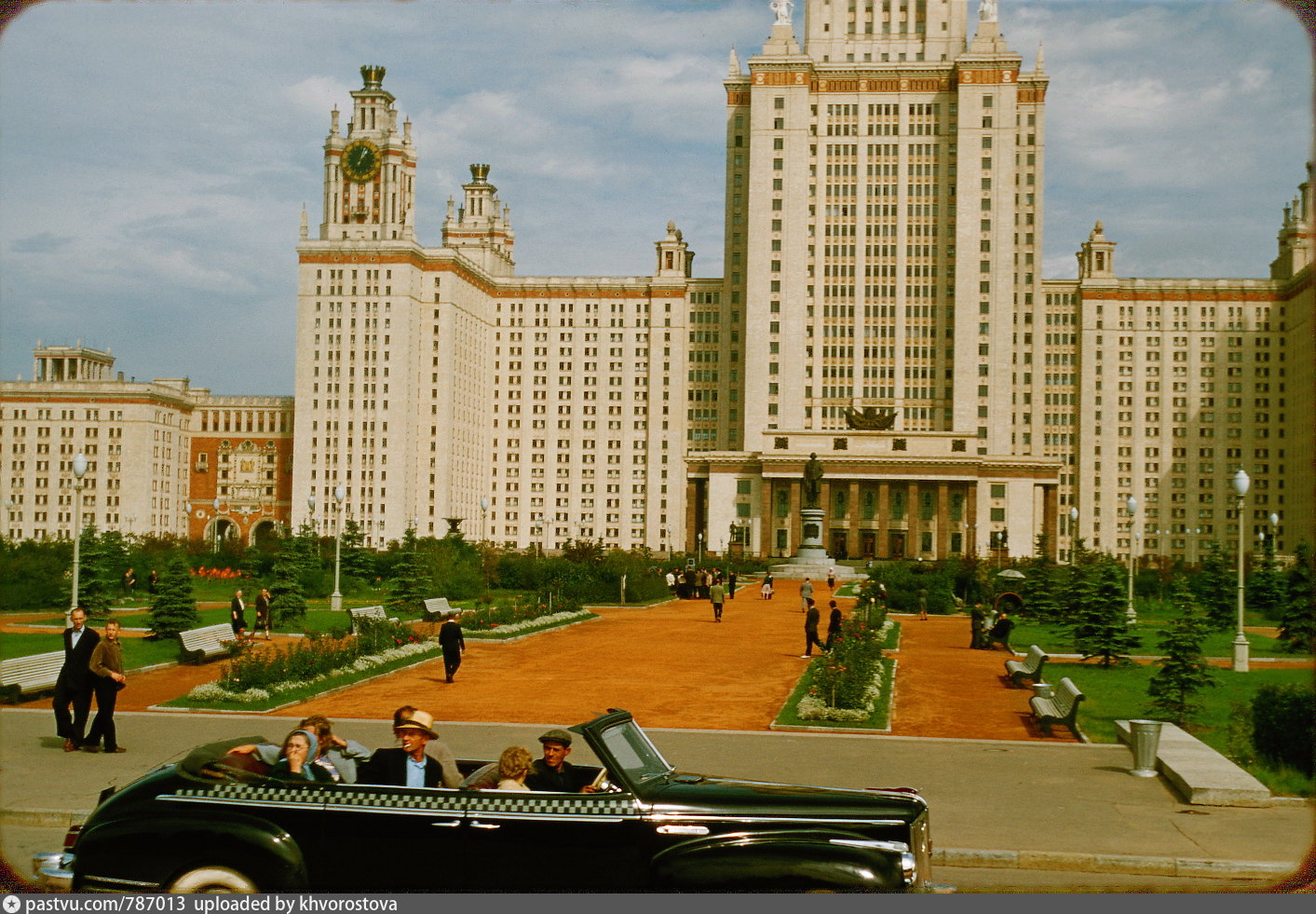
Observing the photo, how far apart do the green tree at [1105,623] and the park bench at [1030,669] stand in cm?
414

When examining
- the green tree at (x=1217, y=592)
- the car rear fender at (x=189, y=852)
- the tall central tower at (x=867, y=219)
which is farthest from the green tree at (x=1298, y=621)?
the tall central tower at (x=867, y=219)

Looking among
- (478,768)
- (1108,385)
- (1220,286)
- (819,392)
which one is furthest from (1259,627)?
(1220,286)

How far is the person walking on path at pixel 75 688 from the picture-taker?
53.9ft

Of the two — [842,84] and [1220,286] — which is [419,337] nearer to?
[842,84]

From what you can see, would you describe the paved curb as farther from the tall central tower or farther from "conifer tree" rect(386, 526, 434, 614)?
the tall central tower

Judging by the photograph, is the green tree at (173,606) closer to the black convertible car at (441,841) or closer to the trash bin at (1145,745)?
the trash bin at (1145,745)

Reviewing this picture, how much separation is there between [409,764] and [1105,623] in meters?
25.6

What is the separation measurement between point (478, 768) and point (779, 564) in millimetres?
78144

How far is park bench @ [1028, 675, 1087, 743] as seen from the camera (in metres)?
19.5

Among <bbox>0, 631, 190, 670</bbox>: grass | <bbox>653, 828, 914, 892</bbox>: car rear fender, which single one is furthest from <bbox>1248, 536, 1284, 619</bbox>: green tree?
<bbox>653, 828, 914, 892</bbox>: car rear fender

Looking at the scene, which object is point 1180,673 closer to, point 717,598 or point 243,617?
point 243,617

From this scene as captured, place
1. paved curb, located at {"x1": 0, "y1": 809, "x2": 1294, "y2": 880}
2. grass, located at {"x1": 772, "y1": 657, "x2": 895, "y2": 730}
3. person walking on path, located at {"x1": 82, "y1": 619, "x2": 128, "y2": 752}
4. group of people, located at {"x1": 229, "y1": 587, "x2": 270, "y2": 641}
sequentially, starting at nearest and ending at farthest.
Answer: paved curb, located at {"x1": 0, "y1": 809, "x2": 1294, "y2": 880}
person walking on path, located at {"x1": 82, "y1": 619, "x2": 128, "y2": 752}
grass, located at {"x1": 772, "y1": 657, "x2": 895, "y2": 730}
group of people, located at {"x1": 229, "y1": 587, "x2": 270, "y2": 641}

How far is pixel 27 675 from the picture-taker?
21656 mm

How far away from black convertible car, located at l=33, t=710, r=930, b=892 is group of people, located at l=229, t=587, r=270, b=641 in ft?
69.3
